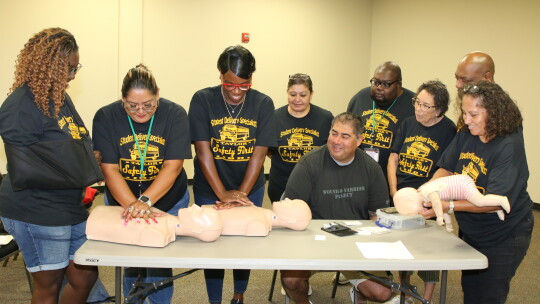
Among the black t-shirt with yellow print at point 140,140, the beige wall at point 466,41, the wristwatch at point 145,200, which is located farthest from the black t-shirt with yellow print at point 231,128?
the beige wall at point 466,41

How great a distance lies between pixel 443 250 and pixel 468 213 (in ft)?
0.89

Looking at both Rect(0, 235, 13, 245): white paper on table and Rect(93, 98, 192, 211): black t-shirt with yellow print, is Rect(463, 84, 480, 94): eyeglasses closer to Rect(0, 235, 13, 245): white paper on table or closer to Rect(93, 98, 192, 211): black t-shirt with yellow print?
Rect(93, 98, 192, 211): black t-shirt with yellow print

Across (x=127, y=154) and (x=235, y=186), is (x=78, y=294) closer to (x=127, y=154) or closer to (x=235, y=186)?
(x=127, y=154)

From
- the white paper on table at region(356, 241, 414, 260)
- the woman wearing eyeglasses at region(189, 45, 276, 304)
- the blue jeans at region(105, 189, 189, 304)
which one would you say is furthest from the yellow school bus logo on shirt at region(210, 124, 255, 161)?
the white paper on table at region(356, 241, 414, 260)

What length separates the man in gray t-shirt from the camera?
8.63 feet

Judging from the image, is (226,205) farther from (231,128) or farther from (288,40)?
(288,40)

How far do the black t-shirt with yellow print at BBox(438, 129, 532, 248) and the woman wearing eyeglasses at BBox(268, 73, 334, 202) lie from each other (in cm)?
103

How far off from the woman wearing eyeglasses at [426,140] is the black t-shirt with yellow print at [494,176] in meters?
0.56

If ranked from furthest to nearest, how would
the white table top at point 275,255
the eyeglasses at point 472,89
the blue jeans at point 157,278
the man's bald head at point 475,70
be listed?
the man's bald head at point 475,70 < the blue jeans at point 157,278 < the eyeglasses at point 472,89 < the white table top at point 275,255

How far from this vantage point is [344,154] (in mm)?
2643

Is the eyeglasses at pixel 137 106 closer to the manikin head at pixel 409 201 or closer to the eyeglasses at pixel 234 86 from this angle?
the eyeglasses at pixel 234 86

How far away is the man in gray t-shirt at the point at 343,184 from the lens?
2631 mm

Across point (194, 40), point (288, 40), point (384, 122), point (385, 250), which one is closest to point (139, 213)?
point (385, 250)

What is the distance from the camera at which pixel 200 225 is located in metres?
2.06
